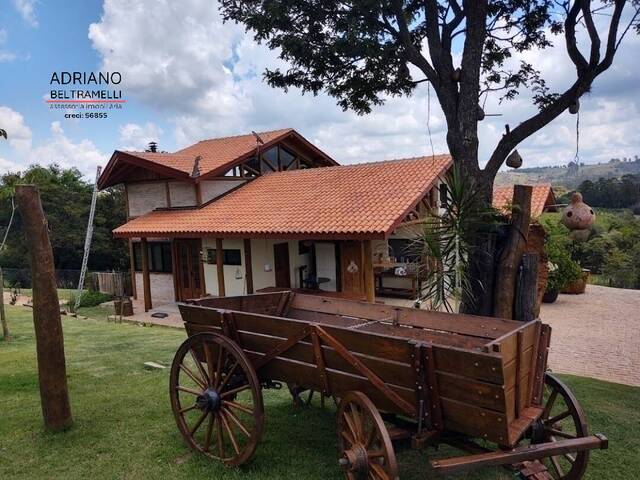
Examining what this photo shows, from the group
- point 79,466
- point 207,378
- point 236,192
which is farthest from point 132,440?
point 236,192

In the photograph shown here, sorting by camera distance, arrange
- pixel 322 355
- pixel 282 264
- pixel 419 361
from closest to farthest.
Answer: pixel 419 361
pixel 322 355
pixel 282 264

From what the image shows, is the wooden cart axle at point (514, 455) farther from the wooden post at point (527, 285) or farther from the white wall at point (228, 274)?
the white wall at point (228, 274)

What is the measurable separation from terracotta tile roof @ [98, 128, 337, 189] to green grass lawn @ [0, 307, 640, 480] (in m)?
9.15

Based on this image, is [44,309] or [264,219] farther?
[264,219]

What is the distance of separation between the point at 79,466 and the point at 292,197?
416 inches

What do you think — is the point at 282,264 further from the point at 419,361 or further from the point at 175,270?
the point at 419,361

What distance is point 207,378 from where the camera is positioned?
168 inches

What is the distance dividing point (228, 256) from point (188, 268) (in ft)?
7.26

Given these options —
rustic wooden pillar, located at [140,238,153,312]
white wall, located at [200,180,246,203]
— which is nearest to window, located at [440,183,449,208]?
white wall, located at [200,180,246,203]

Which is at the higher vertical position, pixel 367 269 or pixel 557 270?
pixel 367 269

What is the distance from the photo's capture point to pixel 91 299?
18047 millimetres

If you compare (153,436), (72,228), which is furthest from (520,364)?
(72,228)

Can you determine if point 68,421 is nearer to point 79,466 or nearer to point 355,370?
point 79,466

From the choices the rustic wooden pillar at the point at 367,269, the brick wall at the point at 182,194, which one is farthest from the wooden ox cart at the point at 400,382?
the brick wall at the point at 182,194
